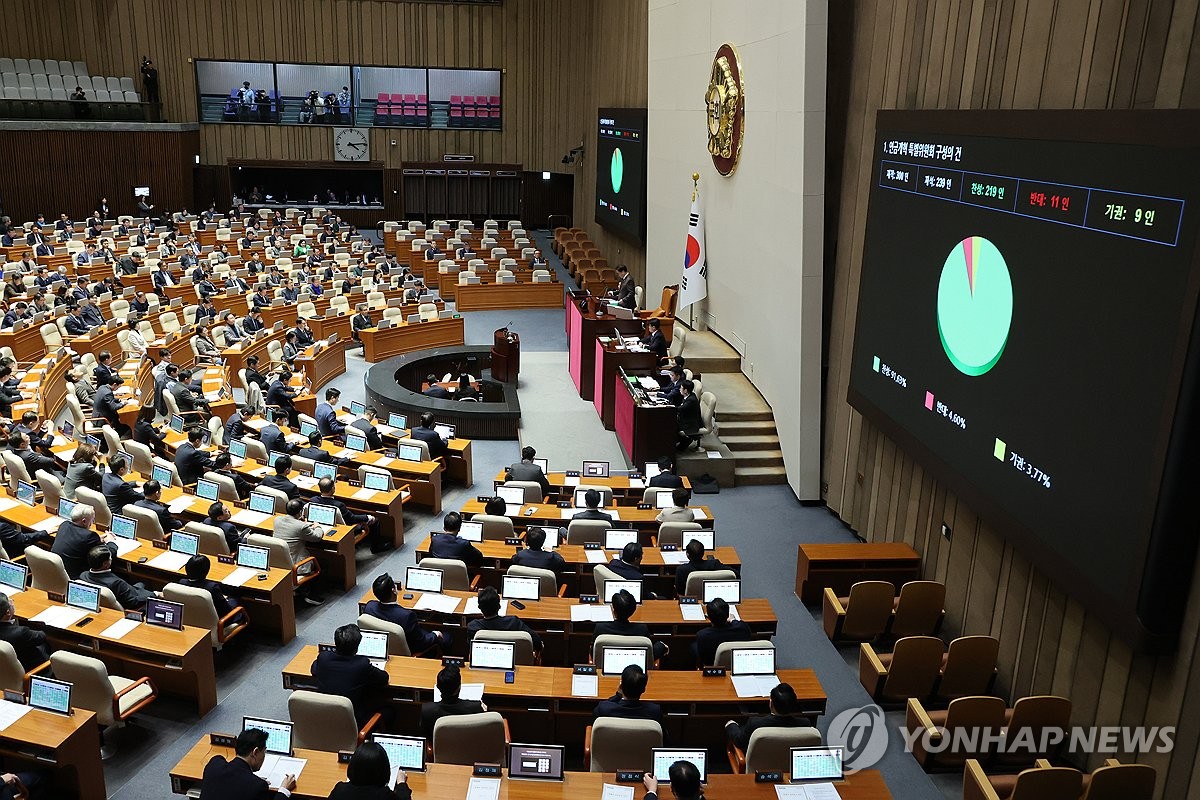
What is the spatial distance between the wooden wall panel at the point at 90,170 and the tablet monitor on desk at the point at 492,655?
26409mm

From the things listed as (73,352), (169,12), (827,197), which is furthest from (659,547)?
(169,12)

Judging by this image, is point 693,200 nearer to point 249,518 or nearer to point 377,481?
point 377,481

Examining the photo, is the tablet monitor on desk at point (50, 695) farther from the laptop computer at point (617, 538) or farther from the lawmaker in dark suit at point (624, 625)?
the laptop computer at point (617, 538)

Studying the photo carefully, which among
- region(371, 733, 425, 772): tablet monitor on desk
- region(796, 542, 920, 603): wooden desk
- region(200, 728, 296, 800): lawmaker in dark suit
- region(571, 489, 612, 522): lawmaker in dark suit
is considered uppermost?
region(200, 728, 296, 800): lawmaker in dark suit

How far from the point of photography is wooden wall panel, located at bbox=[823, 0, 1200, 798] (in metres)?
5.80

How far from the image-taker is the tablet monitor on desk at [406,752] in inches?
214

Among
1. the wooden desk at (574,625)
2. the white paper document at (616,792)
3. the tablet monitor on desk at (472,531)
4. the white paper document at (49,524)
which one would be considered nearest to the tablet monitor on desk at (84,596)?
the white paper document at (49,524)

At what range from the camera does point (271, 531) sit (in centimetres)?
924

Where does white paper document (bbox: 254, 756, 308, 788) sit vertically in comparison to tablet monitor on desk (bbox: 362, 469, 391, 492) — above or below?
above

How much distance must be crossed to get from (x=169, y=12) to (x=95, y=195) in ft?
20.5

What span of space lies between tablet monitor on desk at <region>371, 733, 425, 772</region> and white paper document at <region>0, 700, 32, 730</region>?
229 cm

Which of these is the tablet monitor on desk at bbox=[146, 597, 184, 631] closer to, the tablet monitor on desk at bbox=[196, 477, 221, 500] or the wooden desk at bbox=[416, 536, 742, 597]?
the wooden desk at bbox=[416, 536, 742, 597]

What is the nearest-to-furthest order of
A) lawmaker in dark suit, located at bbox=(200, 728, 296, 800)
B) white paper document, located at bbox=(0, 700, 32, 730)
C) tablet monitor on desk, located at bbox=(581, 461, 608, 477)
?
lawmaker in dark suit, located at bbox=(200, 728, 296, 800) < white paper document, located at bbox=(0, 700, 32, 730) < tablet monitor on desk, located at bbox=(581, 461, 608, 477)

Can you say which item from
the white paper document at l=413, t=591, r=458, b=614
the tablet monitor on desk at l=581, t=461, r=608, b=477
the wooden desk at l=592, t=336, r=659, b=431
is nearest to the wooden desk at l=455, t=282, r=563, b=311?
the wooden desk at l=592, t=336, r=659, b=431
